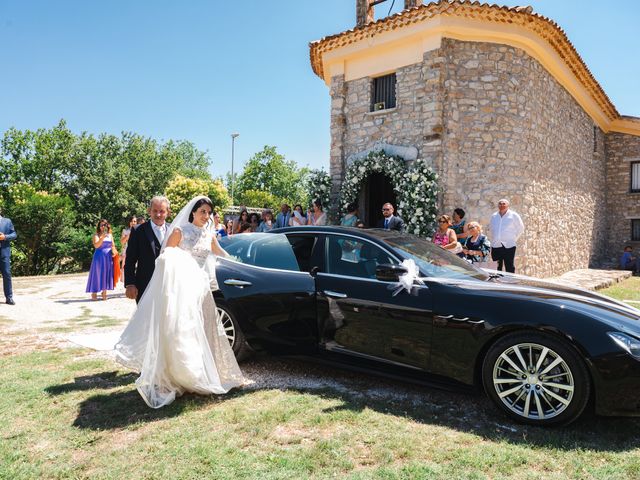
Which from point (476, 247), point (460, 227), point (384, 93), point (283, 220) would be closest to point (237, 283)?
point (476, 247)

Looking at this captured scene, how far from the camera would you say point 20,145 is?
33969mm

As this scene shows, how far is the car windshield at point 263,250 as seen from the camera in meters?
4.54

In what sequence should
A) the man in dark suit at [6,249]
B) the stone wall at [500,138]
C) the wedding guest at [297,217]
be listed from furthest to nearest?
the wedding guest at [297,217] → the stone wall at [500,138] → the man in dark suit at [6,249]

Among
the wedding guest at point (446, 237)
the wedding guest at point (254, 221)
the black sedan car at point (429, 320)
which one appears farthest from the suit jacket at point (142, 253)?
the wedding guest at point (254, 221)

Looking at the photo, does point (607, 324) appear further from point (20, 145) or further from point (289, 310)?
point (20, 145)

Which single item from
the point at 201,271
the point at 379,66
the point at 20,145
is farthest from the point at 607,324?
the point at 20,145

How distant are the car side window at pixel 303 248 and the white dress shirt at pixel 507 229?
17.7 ft

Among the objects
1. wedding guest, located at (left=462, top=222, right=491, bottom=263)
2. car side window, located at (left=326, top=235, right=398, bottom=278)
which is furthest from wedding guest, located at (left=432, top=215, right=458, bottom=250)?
car side window, located at (left=326, top=235, right=398, bottom=278)

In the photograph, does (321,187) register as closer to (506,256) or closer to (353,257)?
(506,256)

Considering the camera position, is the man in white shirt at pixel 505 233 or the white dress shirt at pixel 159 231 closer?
the white dress shirt at pixel 159 231

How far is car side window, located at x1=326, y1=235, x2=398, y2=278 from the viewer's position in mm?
4047

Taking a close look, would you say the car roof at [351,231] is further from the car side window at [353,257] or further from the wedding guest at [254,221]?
the wedding guest at [254,221]

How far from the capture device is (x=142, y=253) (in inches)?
184

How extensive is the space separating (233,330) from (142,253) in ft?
4.16
